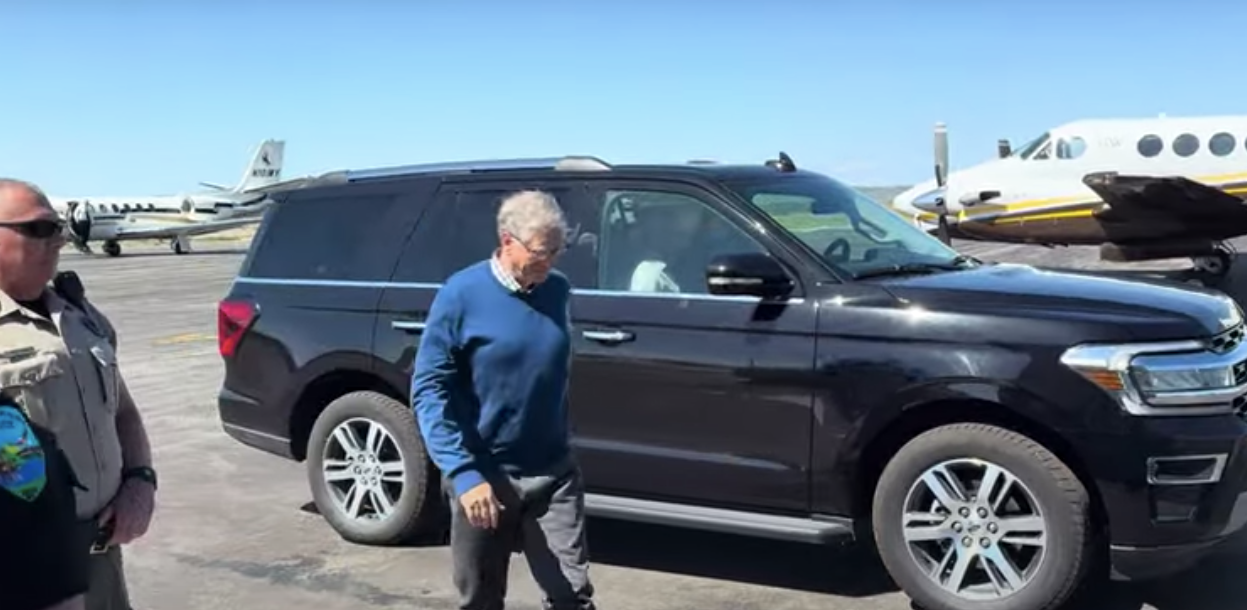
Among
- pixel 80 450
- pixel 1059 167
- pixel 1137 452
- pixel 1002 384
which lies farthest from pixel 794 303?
pixel 1059 167

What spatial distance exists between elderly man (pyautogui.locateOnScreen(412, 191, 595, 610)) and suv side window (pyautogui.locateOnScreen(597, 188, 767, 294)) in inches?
69.7

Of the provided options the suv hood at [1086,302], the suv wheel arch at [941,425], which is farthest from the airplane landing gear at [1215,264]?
the suv wheel arch at [941,425]

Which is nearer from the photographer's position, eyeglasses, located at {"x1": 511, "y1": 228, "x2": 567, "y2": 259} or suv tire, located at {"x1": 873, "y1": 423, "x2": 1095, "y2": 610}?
eyeglasses, located at {"x1": 511, "y1": 228, "x2": 567, "y2": 259}

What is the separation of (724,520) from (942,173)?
59.4ft

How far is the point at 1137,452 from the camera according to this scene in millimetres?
4602

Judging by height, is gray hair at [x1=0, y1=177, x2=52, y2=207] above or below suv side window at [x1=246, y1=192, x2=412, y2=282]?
above

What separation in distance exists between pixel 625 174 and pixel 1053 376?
2233 mm

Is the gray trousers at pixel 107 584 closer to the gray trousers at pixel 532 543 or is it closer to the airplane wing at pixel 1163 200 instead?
the gray trousers at pixel 532 543

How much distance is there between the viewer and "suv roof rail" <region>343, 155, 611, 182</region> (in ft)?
20.1

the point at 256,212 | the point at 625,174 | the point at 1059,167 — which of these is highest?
the point at 625,174

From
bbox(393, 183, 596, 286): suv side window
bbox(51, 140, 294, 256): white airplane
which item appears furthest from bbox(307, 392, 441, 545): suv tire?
bbox(51, 140, 294, 256): white airplane

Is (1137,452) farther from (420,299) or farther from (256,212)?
(256,212)

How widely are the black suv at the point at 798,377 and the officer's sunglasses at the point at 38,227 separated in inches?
113

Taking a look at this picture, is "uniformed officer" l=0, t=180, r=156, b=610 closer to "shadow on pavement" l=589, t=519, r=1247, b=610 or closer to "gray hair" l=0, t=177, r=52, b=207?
"gray hair" l=0, t=177, r=52, b=207
